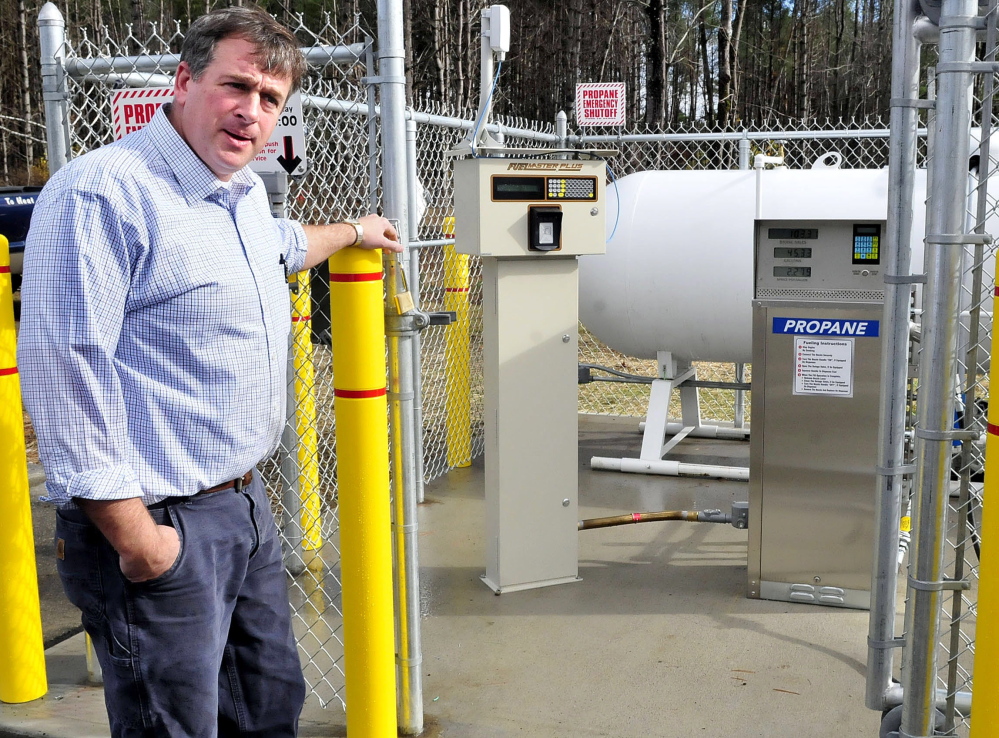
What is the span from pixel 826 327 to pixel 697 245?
1887mm

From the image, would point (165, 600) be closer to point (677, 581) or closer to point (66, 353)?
point (66, 353)

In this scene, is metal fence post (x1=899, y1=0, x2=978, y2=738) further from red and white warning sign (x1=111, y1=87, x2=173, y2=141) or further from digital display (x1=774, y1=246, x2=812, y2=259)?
red and white warning sign (x1=111, y1=87, x2=173, y2=141)

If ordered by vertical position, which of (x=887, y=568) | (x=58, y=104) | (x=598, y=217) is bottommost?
(x=887, y=568)

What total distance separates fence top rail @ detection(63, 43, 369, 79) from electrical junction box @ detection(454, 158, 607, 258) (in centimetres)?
86

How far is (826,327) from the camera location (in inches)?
160

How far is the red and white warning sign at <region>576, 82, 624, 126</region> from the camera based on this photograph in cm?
729

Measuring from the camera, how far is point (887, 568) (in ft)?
9.34

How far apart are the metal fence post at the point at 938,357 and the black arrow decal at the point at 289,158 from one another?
223 centimetres

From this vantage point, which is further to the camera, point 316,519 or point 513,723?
point 316,519

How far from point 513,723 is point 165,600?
1.61 metres

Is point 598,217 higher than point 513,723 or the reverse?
higher

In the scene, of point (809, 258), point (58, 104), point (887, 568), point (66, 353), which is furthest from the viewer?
point (809, 258)

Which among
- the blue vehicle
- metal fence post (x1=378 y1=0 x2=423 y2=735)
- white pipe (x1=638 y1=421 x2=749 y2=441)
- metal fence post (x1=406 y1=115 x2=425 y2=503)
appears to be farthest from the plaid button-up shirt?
the blue vehicle

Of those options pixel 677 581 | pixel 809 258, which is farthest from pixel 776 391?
pixel 677 581
